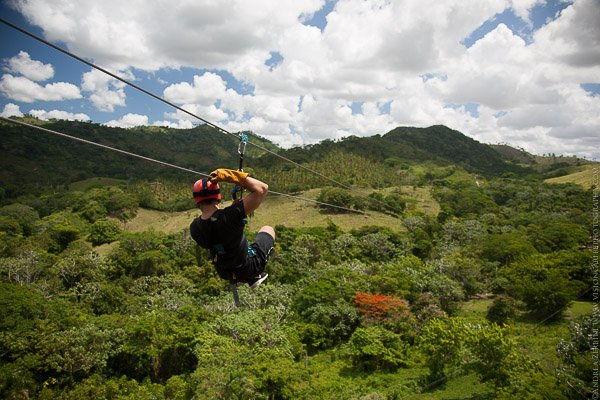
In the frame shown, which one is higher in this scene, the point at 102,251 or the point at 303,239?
the point at 303,239

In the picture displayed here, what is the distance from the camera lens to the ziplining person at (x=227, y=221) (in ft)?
13.0

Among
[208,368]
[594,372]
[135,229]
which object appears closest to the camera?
[594,372]

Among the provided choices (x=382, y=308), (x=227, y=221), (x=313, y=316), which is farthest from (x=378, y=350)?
(x=227, y=221)

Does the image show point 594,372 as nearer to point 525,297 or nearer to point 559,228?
point 525,297

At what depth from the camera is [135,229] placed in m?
72.1

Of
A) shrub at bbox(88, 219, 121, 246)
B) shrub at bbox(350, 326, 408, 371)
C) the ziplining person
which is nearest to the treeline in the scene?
shrub at bbox(350, 326, 408, 371)

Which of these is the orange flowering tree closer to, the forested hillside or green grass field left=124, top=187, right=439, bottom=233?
the forested hillside

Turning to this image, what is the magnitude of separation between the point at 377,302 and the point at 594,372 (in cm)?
1428

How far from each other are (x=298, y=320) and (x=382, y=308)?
22.0 feet

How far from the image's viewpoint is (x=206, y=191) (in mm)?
4090

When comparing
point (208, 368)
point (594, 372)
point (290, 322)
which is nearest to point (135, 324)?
point (208, 368)

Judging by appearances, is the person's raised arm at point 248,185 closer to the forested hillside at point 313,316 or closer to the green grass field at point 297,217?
the forested hillside at point 313,316

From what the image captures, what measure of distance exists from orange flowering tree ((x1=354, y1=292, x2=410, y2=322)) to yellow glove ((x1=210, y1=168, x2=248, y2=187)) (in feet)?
79.0

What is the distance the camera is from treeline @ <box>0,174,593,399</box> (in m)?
17.9
